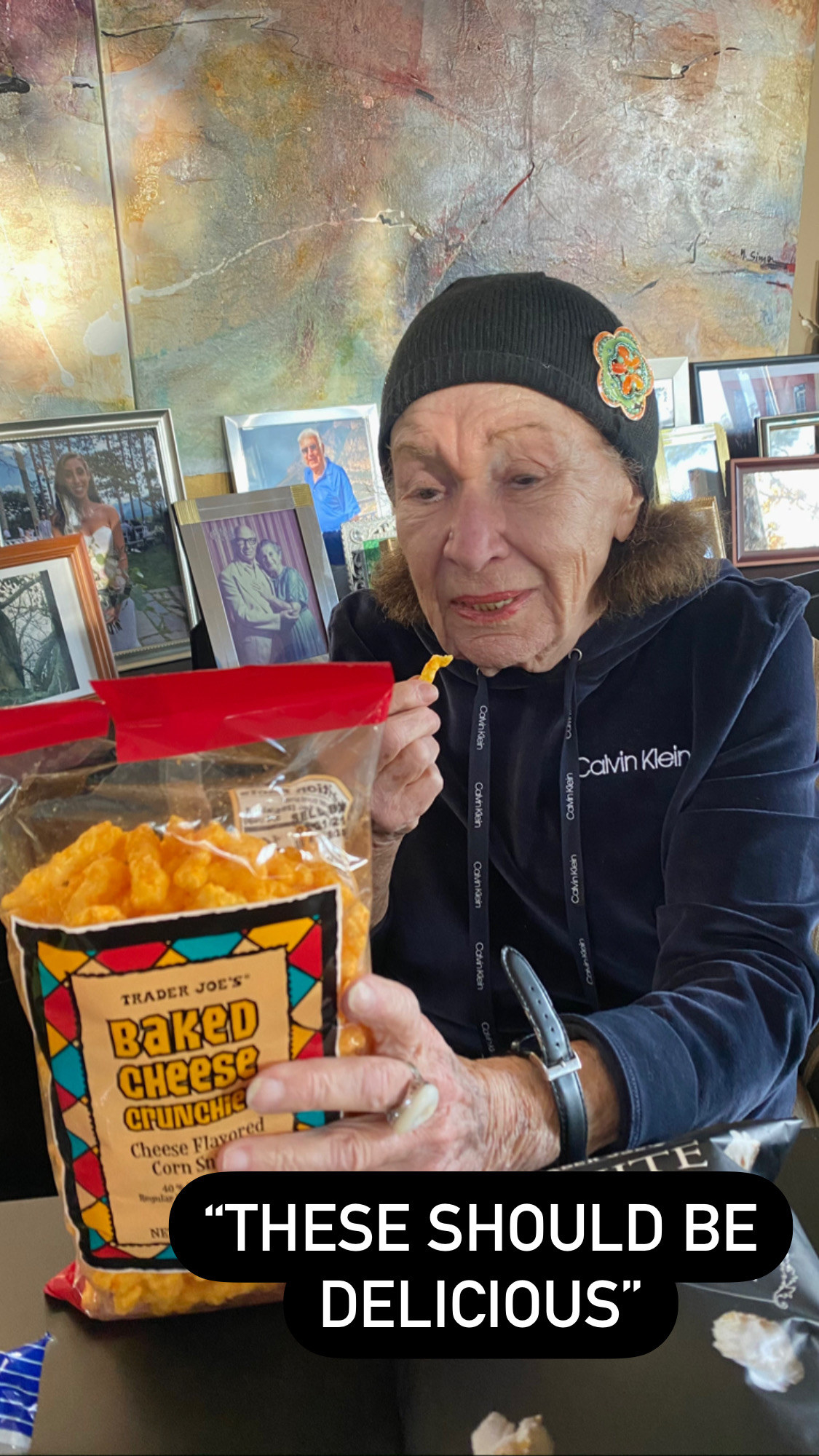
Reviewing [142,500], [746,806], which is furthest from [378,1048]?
[142,500]

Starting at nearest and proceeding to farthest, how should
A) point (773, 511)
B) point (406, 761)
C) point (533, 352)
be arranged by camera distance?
1. point (406, 761)
2. point (533, 352)
3. point (773, 511)

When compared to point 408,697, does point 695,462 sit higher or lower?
higher

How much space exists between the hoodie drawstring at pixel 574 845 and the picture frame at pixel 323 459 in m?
1.06

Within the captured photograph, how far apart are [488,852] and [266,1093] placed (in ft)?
2.13

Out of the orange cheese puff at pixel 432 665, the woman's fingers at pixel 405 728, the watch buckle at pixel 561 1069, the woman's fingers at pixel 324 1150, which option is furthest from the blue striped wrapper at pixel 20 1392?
the orange cheese puff at pixel 432 665

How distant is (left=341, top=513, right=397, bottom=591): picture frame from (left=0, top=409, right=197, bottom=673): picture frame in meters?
0.35

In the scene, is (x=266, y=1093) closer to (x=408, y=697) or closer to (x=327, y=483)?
(x=408, y=697)

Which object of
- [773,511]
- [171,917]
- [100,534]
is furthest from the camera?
[773,511]

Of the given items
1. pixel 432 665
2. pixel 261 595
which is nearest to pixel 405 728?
pixel 432 665

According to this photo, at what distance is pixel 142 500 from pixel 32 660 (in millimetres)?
519

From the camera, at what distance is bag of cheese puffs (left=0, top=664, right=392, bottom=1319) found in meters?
0.53

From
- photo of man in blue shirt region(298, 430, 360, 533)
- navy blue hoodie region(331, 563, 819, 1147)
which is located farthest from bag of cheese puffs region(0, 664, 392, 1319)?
photo of man in blue shirt region(298, 430, 360, 533)

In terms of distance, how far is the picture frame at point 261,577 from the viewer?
1.61 m

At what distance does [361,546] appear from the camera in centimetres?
206
